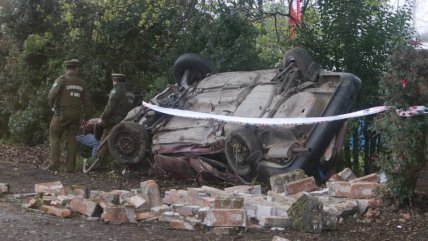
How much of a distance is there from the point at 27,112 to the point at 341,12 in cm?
825

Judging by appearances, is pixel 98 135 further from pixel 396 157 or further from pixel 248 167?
pixel 396 157

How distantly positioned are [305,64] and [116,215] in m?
3.80

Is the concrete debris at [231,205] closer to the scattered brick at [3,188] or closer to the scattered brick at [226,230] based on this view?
the scattered brick at [226,230]

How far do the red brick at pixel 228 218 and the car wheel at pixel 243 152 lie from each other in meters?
2.44

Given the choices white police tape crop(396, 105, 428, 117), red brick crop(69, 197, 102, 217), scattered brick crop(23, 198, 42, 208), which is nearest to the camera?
white police tape crop(396, 105, 428, 117)

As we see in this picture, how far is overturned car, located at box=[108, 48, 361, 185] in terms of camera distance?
7.85m

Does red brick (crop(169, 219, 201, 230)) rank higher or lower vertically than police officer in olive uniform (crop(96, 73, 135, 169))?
lower

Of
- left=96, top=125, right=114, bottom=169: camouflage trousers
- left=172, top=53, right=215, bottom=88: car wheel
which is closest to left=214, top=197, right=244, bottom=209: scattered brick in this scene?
left=172, top=53, right=215, bottom=88: car wheel

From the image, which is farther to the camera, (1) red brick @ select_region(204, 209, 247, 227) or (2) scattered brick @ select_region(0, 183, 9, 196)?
(2) scattered brick @ select_region(0, 183, 9, 196)

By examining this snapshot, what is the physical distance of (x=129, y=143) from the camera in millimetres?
9703

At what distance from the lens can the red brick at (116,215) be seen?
5.91m

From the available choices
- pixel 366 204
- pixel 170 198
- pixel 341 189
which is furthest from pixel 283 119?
pixel 170 198

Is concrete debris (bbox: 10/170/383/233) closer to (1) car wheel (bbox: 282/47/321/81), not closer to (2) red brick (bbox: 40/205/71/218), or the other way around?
(2) red brick (bbox: 40/205/71/218)

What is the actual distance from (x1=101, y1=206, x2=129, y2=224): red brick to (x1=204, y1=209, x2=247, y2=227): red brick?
3.16ft
